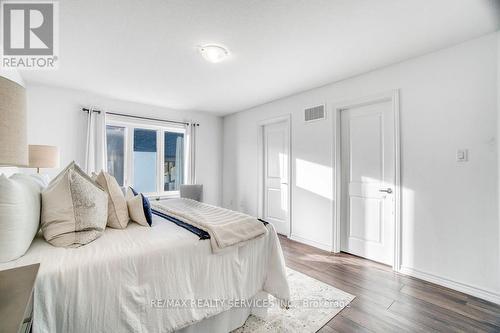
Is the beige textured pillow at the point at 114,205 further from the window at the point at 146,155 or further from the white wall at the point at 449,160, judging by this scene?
the white wall at the point at 449,160

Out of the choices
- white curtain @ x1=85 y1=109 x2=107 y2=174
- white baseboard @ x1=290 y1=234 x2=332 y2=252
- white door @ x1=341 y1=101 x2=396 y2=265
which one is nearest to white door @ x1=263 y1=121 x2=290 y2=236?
white baseboard @ x1=290 y1=234 x2=332 y2=252

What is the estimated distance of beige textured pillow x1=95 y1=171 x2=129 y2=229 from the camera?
1.76 metres

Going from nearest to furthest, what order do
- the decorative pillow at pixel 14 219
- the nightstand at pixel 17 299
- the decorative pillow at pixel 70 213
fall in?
the nightstand at pixel 17 299 < the decorative pillow at pixel 14 219 < the decorative pillow at pixel 70 213

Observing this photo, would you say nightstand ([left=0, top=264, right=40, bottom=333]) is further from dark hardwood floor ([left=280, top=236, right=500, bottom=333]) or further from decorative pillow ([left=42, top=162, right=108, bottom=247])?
dark hardwood floor ([left=280, top=236, right=500, bottom=333])

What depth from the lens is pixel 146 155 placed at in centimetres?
450

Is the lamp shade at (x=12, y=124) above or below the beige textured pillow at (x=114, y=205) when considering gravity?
above

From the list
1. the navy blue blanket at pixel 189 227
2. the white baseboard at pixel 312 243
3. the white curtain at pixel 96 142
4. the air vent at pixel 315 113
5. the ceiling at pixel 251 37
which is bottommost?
the white baseboard at pixel 312 243

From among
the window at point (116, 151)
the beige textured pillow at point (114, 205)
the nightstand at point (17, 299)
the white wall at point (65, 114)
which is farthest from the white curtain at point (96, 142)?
the nightstand at point (17, 299)

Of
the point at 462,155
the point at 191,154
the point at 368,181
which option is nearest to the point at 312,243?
the point at 368,181

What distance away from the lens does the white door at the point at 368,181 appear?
9.35 feet

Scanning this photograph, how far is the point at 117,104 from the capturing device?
408 centimetres

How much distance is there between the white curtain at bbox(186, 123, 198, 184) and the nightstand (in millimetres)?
3936

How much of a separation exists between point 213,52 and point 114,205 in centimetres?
173

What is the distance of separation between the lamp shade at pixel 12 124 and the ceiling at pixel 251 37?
1422 millimetres
